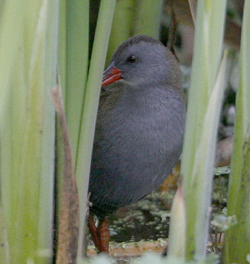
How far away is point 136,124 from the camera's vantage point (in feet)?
6.11

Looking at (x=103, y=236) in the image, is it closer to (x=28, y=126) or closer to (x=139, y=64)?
(x=139, y=64)

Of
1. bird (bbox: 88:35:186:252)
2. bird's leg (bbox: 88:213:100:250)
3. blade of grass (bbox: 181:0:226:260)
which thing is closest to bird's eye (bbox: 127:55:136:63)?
bird (bbox: 88:35:186:252)

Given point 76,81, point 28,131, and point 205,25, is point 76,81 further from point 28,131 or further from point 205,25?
point 205,25

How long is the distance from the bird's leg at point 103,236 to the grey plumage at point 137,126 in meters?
0.18

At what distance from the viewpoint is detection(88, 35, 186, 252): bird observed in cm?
186

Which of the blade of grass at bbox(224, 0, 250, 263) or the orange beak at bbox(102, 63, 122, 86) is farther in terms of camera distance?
the orange beak at bbox(102, 63, 122, 86)

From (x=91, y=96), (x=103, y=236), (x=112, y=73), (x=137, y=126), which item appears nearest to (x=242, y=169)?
(x=91, y=96)

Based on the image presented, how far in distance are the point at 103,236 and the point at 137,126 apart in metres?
0.52

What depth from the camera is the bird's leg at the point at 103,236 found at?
2.09 metres

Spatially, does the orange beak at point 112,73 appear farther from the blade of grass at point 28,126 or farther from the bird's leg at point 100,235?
the blade of grass at point 28,126

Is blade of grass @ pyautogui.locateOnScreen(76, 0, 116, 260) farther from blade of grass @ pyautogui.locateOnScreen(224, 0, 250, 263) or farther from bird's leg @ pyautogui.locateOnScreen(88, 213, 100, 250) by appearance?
bird's leg @ pyautogui.locateOnScreen(88, 213, 100, 250)

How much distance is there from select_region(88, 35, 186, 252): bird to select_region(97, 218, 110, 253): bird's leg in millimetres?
171

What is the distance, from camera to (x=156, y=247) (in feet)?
6.97

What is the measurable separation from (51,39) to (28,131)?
200 mm
